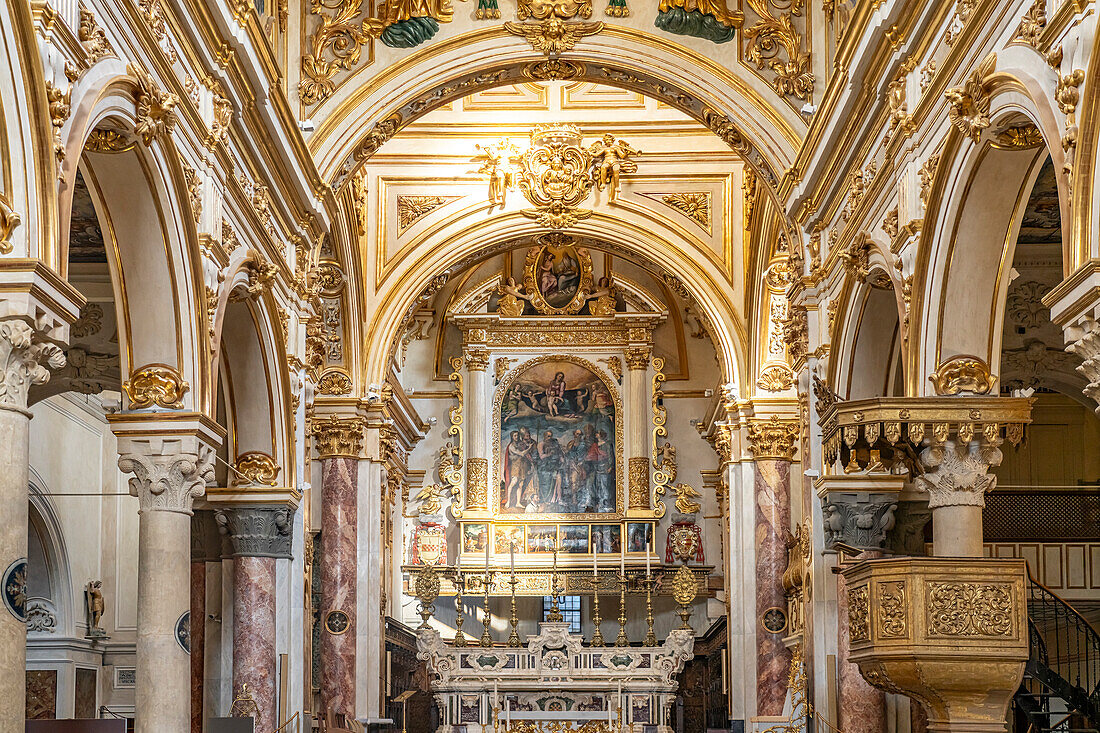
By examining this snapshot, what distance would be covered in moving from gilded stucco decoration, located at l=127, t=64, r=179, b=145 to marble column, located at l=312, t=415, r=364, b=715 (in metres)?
10.9

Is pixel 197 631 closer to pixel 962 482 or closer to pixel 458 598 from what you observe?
pixel 962 482

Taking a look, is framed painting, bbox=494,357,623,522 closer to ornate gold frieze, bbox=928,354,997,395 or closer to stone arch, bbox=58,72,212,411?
stone arch, bbox=58,72,212,411

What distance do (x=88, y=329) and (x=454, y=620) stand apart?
12919 millimetres

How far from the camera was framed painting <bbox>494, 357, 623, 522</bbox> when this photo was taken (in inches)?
1049

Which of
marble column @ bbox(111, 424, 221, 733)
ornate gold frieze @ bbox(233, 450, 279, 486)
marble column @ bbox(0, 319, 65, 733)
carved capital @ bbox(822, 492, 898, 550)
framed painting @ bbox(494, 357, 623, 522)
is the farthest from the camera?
framed painting @ bbox(494, 357, 623, 522)

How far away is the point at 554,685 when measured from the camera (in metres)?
20.2

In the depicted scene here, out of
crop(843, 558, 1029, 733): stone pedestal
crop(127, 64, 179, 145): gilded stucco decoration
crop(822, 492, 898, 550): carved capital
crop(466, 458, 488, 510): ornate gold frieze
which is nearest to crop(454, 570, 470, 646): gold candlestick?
crop(466, 458, 488, 510): ornate gold frieze

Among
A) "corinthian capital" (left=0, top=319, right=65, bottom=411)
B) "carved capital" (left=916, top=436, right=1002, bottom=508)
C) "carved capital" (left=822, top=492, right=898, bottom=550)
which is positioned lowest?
"carved capital" (left=822, top=492, right=898, bottom=550)

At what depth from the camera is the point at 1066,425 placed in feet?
62.7

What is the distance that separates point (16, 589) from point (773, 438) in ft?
49.8

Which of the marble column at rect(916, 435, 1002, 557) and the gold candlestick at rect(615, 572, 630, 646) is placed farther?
the gold candlestick at rect(615, 572, 630, 646)

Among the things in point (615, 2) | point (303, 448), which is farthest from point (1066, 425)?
point (303, 448)

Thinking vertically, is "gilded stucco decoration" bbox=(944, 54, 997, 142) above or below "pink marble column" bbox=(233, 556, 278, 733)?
above

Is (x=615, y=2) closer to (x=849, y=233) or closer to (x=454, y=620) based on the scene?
(x=849, y=233)
